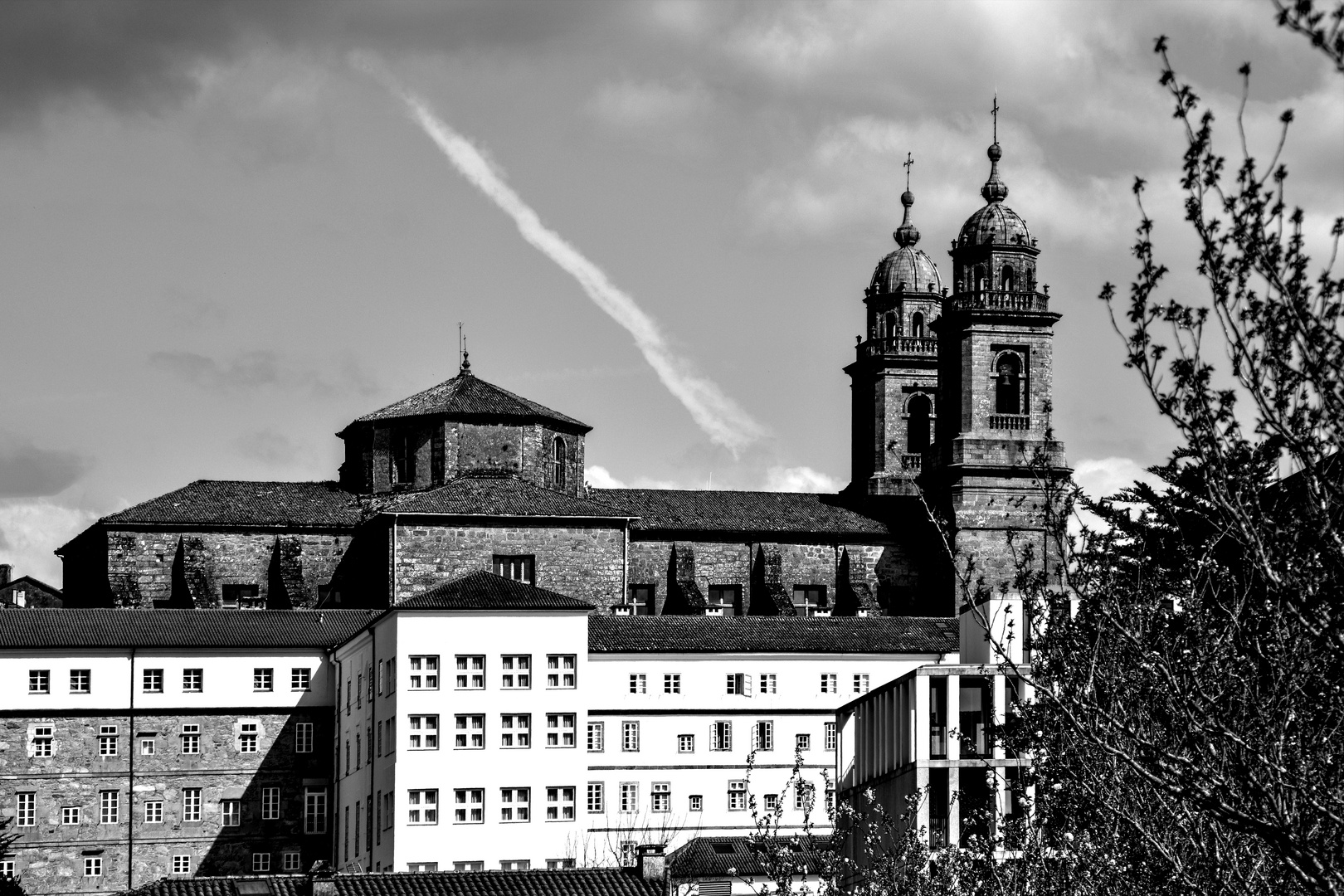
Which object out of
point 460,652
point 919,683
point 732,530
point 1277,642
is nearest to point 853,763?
point 919,683

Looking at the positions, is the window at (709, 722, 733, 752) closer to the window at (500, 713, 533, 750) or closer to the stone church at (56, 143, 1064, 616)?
the stone church at (56, 143, 1064, 616)

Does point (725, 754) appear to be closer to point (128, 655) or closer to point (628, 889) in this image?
point (128, 655)

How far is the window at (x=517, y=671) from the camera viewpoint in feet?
225

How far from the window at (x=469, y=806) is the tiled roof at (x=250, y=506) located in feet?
54.4

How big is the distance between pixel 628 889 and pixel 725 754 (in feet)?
71.8

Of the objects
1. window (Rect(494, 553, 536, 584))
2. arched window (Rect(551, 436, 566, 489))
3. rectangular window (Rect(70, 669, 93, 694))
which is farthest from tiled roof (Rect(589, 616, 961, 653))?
rectangular window (Rect(70, 669, 93, 694))

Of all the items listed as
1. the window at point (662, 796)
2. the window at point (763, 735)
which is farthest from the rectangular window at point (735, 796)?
the window at point (662, 796)

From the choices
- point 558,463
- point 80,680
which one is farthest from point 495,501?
point 80,680

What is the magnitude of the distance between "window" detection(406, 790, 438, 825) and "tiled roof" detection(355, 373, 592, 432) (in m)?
18.9

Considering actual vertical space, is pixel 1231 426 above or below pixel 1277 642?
above

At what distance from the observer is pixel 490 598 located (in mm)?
69438

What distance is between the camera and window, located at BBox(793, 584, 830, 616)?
84688 mm

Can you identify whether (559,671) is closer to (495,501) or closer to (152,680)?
(495,501)

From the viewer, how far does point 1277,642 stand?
16844mm
